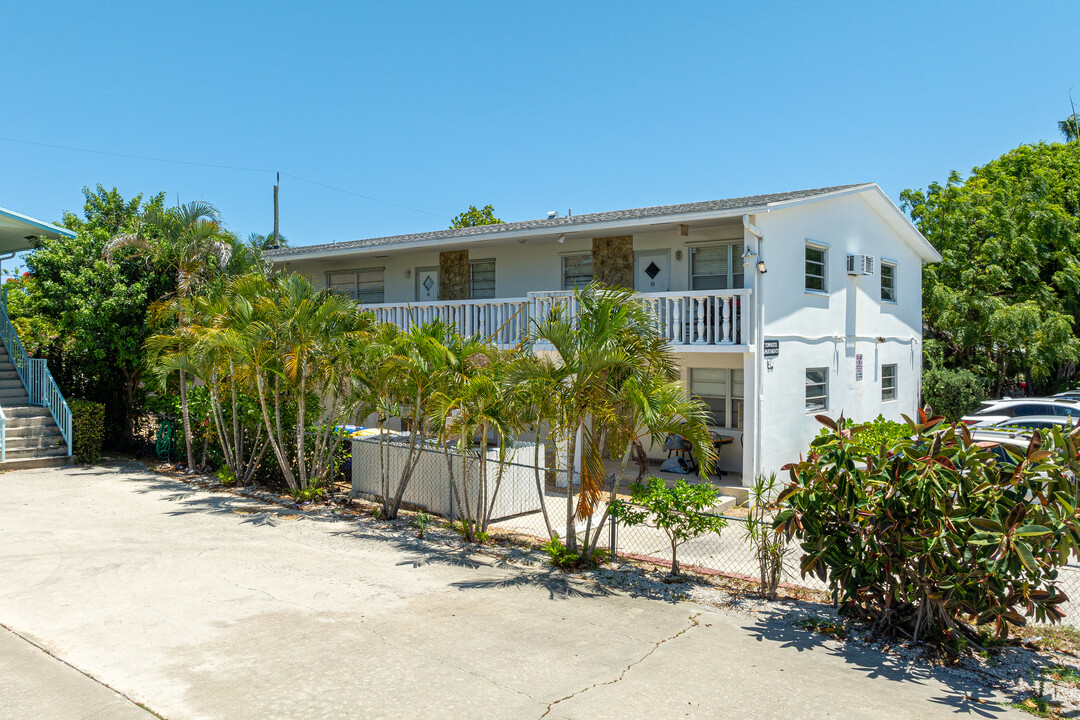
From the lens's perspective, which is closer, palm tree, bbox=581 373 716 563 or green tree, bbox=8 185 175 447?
palm tree, bbox=581 373 716 563

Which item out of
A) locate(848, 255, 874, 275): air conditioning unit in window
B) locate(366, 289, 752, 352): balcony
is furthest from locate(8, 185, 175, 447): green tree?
locate(848, 255, 874, 275): air conditioning unit in window

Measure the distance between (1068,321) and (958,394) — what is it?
4540mm

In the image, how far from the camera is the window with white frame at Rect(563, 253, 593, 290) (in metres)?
17.6

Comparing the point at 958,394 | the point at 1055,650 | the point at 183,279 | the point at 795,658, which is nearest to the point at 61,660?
the point at 795,658

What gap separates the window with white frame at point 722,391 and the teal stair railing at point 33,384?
14187 mm

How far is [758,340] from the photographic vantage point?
13.4 metres

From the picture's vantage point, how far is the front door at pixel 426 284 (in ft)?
67.0

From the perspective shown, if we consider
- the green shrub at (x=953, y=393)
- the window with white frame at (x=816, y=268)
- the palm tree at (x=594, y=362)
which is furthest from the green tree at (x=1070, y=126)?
the palm tree at (x=594, y=362)

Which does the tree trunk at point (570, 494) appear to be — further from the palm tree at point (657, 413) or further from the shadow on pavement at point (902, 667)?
the shadow on pavement at point (902, 667)

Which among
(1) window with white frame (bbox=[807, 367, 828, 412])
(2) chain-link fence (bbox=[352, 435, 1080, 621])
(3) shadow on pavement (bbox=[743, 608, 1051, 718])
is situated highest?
(1) window with white frame (bbox=[807, 367, 828, 412])

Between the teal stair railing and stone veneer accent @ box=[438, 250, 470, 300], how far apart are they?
362 inches

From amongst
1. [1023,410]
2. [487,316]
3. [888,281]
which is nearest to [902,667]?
→ [487,316]

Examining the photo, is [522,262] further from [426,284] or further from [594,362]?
[594,362]

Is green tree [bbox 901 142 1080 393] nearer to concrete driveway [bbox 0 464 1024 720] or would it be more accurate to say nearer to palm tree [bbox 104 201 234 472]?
concrete driveway [bbox 0 464 1024 720]
